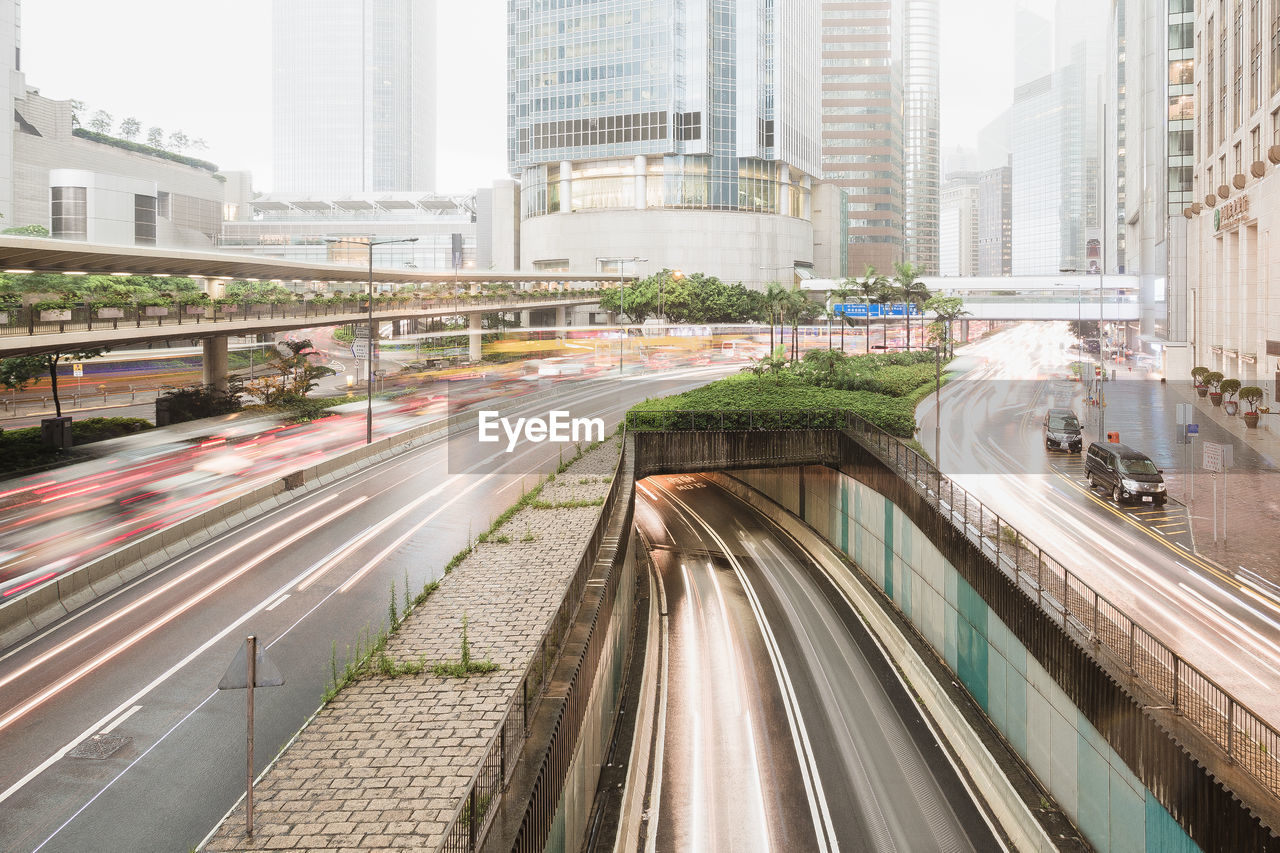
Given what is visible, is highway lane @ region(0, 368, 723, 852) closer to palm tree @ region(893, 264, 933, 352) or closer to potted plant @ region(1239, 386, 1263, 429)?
potted plant @ region(1239, 386, 1263, 429)

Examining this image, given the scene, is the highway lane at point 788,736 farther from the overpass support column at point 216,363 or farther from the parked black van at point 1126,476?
the overpass support column at point 216,363

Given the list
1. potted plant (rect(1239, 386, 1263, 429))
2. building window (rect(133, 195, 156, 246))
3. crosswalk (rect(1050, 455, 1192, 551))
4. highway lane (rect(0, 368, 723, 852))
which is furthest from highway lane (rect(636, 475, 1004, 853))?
building window (rect(133, 195, 156, 246))

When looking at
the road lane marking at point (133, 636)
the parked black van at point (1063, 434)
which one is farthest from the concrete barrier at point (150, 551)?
the parked black van at point (1063, 434)

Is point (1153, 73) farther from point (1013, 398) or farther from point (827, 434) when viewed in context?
point (827, 434)

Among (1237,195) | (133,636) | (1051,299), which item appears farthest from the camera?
(1051,299)

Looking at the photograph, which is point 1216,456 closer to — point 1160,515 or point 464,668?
point 1160,515

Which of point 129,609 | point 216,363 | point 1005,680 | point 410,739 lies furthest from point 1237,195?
point 216,363
